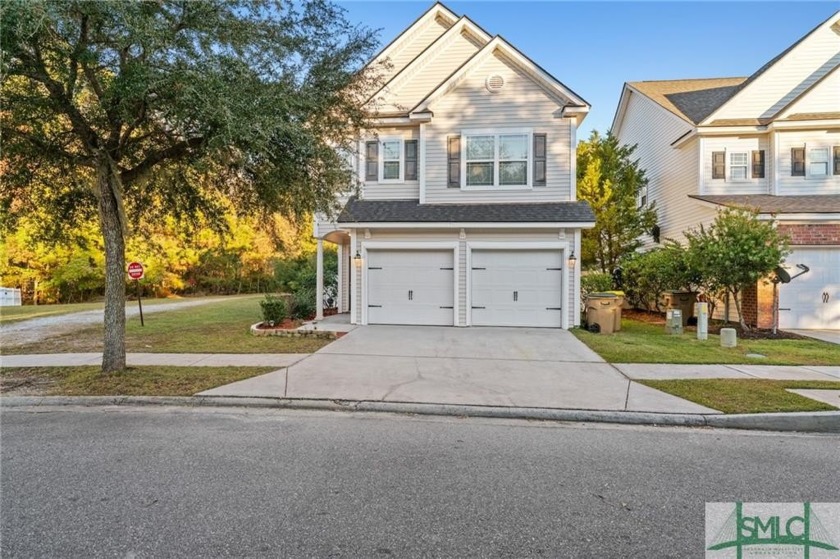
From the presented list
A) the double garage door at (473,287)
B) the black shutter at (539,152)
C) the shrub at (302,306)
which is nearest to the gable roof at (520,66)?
the black shutter at (539,152)

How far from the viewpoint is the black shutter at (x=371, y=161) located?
13.9 meters

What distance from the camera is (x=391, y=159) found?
45.5 feet

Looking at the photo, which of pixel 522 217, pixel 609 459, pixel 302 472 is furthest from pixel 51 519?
pixel 522 217

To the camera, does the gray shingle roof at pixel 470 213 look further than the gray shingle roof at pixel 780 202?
No

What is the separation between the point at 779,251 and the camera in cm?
1071

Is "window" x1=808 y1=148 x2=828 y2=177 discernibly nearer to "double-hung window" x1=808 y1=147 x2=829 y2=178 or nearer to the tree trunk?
"double-hung window" x1=808 y1=147 x2=829 y2=178

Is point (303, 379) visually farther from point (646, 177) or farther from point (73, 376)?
point (646, 177)

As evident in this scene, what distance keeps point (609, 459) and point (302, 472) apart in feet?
9.50

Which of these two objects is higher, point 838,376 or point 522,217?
point 522,217

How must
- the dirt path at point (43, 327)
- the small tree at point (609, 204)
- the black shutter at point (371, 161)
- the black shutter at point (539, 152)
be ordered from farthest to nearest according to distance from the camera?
1. the small tree at point (609, 204)
2. the black shutter at point (371, 161)
3. the black shutter at point (539, 152)
4. the dirt path at point (43, 327)

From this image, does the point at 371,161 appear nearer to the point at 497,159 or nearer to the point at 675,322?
the point at 497,159

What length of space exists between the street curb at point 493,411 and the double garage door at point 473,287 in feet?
23.6

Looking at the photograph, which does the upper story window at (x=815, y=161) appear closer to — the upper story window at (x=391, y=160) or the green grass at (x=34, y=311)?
the upper story window at (x=391, y=160)

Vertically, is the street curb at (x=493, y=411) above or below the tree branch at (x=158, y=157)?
→ below
